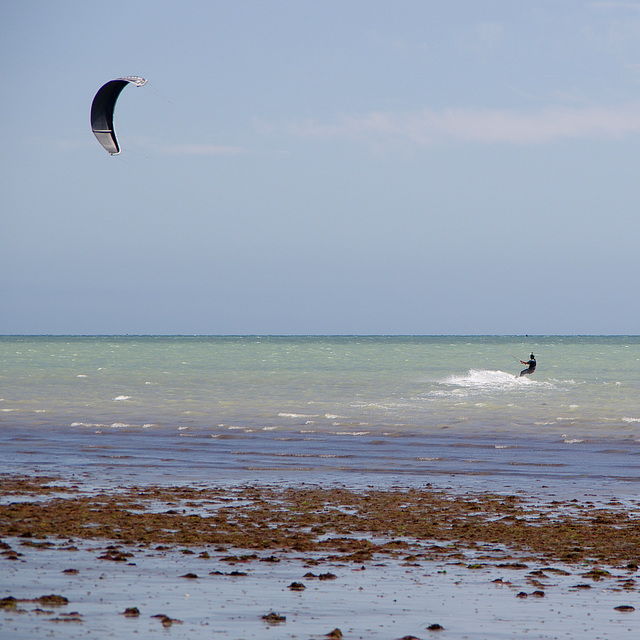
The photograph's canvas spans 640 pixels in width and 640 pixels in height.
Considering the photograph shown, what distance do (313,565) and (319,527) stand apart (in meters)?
2.19

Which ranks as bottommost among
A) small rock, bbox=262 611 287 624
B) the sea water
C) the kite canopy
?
the sea water

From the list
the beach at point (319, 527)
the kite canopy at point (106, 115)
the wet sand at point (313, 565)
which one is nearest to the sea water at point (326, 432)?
the beach at point (319, 527)

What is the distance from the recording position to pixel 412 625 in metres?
7.20

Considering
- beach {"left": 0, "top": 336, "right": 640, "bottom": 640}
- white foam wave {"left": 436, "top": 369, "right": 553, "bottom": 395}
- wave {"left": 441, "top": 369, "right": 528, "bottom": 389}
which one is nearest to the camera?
beach {"left": 0, "top": 336, "right": 640, "bottom": 640}

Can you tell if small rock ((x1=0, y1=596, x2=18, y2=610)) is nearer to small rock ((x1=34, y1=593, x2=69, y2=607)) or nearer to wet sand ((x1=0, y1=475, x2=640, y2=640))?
wet sand ((x1=0, y1=475, x2=640, y2=640))

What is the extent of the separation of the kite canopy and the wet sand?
9.38 m

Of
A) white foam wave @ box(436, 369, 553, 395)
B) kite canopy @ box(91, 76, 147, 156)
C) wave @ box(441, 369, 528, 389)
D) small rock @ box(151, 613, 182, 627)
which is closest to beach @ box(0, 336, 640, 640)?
small rock @ box(151, 613, 182, 627)

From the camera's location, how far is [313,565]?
9.20 metres

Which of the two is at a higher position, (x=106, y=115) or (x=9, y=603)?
(x=106, y=115)

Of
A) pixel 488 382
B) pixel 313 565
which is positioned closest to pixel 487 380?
pixel 488 382

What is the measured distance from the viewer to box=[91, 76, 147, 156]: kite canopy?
20.6 m

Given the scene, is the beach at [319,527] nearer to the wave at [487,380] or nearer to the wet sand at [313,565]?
the wet sand at [313,565]

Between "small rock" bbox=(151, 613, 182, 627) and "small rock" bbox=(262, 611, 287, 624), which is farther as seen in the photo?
"small rock" bbox=(262, 611, 287, 624)

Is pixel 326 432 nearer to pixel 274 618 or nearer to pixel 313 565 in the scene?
pixel 313 565
